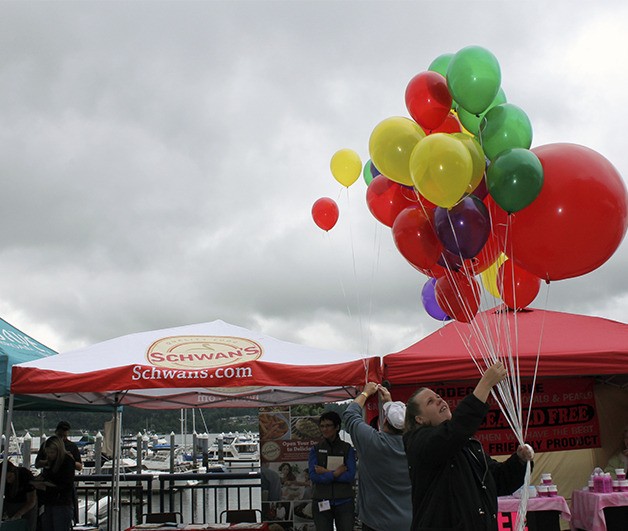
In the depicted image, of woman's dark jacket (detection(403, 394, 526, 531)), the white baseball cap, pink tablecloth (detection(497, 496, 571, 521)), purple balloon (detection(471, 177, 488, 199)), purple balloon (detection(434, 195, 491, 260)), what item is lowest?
pink tablecloth (detection(497, 496, 571, 521))

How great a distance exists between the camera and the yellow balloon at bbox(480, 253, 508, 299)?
180 inches

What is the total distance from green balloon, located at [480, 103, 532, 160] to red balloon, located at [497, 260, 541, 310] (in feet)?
3.31

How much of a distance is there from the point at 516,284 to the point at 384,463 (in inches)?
66.1

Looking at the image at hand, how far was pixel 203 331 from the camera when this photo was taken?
7016mm

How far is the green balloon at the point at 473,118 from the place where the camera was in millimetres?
4096

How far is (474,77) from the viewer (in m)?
3.71

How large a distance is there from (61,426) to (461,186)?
693cm

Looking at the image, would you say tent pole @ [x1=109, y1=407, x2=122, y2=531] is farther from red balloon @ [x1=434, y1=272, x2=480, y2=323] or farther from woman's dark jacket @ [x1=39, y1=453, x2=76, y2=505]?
red balloon @ [x1=434, y1=272, x2=480, y2=323]

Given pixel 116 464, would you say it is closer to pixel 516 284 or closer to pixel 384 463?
pixel 384 463

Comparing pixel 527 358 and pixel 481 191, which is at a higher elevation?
pixel 481 191

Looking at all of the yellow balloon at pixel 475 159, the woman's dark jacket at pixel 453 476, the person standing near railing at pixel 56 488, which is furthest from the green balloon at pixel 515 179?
the person standing near railing at pixel 56 488

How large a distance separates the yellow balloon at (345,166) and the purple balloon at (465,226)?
1421mm

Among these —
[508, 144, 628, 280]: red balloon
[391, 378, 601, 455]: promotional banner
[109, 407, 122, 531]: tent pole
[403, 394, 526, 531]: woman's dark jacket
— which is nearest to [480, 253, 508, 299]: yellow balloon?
[508, 144, 628, 280]: red balloon

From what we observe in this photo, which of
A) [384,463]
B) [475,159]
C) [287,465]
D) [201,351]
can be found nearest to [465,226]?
[475,159]
